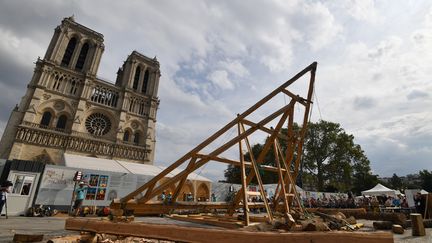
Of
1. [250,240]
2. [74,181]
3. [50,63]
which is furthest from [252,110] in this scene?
[50,63]

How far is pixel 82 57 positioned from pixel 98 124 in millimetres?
14035

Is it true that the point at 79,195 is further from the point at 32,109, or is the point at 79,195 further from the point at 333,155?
the point at 333,155

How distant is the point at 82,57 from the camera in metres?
40.8

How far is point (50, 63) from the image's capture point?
34375mm

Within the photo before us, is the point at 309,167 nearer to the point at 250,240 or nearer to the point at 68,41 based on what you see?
the point at 250,240

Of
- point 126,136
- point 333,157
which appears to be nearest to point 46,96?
point 126,136

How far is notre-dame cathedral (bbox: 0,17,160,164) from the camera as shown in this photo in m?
30.2

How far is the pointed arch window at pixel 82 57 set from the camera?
40.2 metres

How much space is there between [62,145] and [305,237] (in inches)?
1499

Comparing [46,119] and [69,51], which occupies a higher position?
[69,51]

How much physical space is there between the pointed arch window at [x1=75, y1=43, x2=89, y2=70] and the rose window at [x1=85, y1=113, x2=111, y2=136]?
10.3 m

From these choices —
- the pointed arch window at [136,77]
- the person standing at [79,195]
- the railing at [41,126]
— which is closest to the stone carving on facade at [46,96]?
the railing at [41,126]

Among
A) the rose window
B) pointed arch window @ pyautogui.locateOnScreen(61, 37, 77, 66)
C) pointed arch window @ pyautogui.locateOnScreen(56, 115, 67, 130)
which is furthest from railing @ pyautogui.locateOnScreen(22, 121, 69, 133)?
pointed arch window @ pyautogui.locateOnScreen(61, 37, 77, 66)

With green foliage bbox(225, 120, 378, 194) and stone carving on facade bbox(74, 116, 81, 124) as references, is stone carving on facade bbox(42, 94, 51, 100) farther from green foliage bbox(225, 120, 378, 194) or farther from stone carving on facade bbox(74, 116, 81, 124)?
green foliage bbox(225, 120, 378, 194)
